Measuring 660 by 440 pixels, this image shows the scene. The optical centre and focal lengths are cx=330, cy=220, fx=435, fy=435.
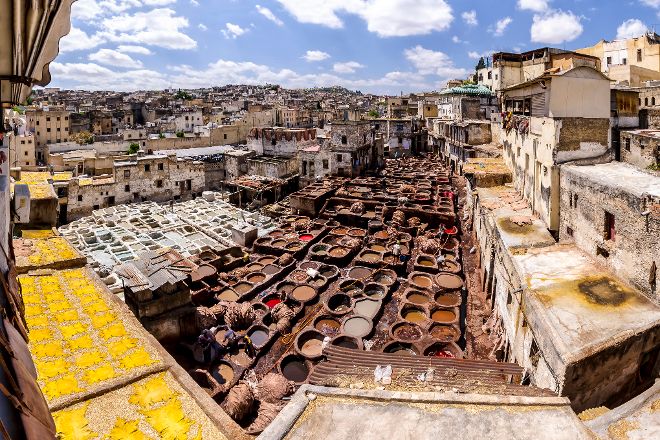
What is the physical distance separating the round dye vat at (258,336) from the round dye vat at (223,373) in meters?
A: 1.64

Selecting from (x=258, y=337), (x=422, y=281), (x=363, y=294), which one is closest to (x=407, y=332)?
(x=363, y=294)

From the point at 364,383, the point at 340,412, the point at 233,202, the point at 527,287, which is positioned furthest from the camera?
the point at 233,202

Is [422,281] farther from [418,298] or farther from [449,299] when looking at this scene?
[449,299]

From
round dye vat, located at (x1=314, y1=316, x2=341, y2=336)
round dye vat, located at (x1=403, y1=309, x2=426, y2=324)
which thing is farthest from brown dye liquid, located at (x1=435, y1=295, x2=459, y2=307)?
round dye vat, located at (x1=314, y1=316, x2=341, y2=336)

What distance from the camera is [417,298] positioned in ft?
64.1

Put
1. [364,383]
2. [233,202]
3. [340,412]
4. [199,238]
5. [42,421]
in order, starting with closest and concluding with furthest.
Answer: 1. [42,421]
2. [340,412]
3. [364,383]
4. [199,238]
5. [233,202]

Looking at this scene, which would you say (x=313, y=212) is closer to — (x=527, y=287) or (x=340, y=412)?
(x=527, y=287)

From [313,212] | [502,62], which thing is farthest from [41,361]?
[502,62]

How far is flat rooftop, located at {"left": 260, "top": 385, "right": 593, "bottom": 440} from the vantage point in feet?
18.1

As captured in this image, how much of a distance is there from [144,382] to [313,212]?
2673cm

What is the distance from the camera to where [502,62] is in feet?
179

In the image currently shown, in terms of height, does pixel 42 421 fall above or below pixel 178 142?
below

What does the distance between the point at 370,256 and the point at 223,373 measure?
40.4ft

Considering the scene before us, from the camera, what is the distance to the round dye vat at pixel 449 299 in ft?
61.9
